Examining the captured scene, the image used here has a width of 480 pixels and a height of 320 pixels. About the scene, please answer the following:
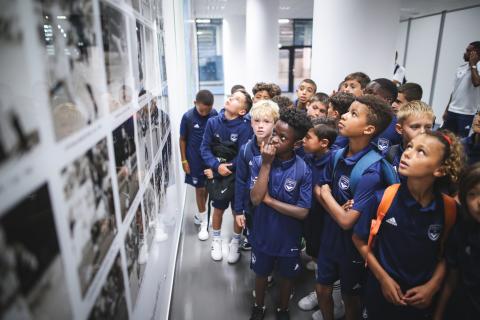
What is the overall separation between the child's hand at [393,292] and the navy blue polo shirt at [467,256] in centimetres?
27

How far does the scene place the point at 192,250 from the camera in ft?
10.1

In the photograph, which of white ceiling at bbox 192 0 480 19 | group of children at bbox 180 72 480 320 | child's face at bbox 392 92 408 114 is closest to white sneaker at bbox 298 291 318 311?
group of children at bbox 180 72 480 320

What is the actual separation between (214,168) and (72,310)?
2.16 metres

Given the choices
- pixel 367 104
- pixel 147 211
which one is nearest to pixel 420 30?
pixel 367 104

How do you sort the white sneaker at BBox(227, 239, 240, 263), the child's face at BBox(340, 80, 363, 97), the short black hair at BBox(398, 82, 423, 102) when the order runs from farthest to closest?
the child's face at BBox(340, 80, 363, 97)
the white sneaker at BBox(227, 239, 240, 263)
the short black hair at BBox(398, 82, 423, 102)

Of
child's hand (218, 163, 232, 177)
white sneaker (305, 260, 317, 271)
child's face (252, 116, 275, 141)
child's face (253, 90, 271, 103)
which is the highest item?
child's face (253, 90, 271, 103)

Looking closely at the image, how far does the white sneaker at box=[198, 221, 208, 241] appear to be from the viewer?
129 inches

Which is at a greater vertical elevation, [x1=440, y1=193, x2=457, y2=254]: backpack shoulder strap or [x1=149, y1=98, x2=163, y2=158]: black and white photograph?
[x1=149, y1=98, x2=163, y2=158]: black and white photograph

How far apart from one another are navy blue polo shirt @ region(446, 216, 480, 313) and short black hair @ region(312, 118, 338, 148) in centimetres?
103

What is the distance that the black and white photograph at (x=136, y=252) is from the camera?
112cm

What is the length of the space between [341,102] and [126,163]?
6.53ft

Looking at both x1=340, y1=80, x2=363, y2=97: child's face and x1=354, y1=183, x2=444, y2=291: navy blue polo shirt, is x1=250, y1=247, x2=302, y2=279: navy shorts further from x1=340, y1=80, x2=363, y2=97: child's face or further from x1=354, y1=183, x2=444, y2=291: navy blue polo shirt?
x1=340, y1=80, x2=363, y2=97: child's face

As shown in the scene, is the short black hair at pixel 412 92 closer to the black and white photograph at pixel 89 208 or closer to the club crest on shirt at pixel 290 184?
the club crest on shirt at pixel 290 184

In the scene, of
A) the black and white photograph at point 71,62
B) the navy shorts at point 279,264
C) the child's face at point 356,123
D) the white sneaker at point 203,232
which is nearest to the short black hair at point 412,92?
the child's face at point 356,123
